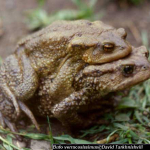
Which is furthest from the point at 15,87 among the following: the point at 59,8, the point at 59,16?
the point at 59,8

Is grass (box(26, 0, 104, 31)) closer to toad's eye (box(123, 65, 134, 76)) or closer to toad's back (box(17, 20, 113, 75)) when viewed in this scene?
toad's back (box(17, 20, 113, 75))

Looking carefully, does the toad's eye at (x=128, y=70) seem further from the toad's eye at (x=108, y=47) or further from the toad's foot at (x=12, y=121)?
the toad's foot at (x=12, y=121)

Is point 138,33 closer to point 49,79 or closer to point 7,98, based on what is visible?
point 49,79

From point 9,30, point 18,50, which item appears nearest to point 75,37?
point 18,50

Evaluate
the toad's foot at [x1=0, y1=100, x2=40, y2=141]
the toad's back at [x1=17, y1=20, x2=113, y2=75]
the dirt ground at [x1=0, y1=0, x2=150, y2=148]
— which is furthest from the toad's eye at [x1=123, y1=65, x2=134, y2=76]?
the dirt ground at [x1=0, y1=0, x2=150, y2=148]

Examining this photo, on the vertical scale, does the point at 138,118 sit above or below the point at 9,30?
below

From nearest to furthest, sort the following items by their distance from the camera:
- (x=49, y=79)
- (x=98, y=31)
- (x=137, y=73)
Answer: (x=137, y=73) < (x=98, y=31) < (x=49, y=79)
